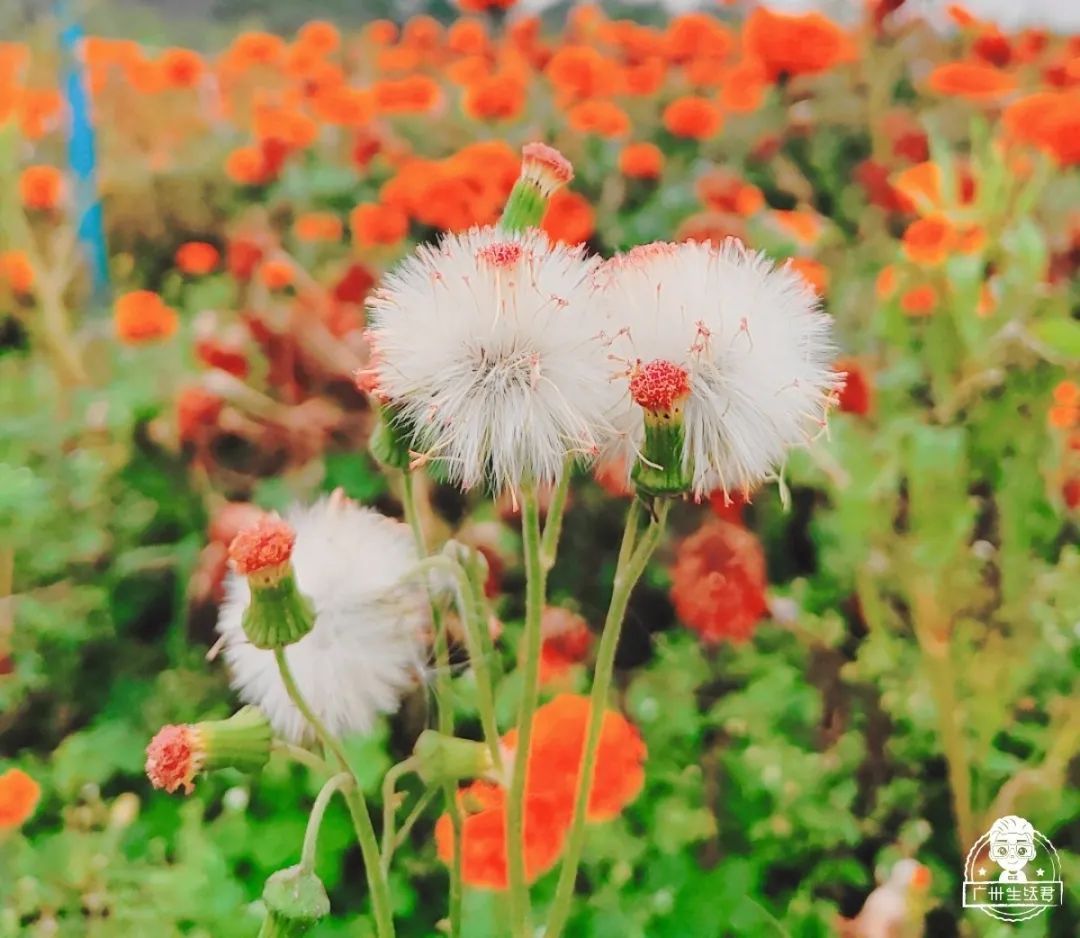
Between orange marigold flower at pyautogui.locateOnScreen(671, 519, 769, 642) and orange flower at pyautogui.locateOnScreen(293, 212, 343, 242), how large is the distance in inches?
24.6

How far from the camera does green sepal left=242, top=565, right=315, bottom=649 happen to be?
12.3 inches

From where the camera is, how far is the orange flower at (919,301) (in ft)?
2.38

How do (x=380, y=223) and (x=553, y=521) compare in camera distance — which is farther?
(x=380, y=223)

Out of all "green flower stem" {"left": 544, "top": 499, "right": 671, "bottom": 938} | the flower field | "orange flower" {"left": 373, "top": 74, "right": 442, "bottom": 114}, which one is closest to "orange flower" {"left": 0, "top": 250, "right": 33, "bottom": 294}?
the flower field

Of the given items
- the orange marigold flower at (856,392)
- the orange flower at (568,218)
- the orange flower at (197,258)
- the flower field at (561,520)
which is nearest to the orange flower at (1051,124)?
the flower field at (561,520)

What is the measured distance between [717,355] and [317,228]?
0.88 meters

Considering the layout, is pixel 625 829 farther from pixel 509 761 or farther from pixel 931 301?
pixel 931 301

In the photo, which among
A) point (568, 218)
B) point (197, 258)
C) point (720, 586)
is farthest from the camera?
point (197, 258)

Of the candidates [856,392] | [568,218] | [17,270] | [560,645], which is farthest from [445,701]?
[17,270]

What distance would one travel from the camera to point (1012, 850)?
0.54m

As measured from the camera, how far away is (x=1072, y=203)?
0.98 metres

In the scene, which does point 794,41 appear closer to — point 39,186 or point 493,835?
point 39,186

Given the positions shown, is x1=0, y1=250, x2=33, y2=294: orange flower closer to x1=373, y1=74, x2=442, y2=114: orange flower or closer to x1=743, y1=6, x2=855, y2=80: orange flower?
x1=373, y1=74, x2=442, y2=114: orange flower

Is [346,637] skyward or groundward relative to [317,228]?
groundward
